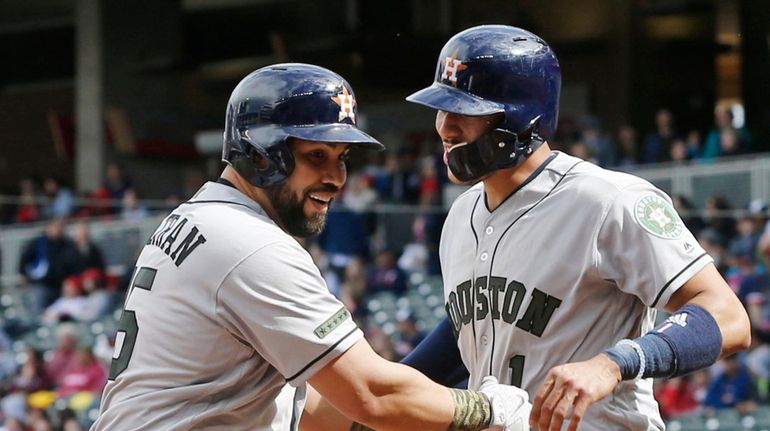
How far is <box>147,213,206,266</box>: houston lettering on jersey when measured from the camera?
379 centimetres

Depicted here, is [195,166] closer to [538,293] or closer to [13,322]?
[13,322]

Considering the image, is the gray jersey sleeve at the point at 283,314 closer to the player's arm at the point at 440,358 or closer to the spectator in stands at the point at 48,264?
the player's arm at the point at 440,358

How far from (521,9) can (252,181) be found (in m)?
18.0

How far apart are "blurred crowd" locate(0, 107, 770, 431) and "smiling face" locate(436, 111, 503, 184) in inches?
260

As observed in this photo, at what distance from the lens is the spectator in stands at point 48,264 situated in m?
16.5

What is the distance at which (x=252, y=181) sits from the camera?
3957 mm

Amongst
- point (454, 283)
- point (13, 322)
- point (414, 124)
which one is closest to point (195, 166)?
point (414, 124)

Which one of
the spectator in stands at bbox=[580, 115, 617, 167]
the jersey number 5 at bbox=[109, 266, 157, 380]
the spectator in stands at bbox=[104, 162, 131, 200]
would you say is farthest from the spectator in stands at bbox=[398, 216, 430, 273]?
the jersey number 5 at bbox=[109, 266, 157, 380]

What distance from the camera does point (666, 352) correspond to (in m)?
3.60

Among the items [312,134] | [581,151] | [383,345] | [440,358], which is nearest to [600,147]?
[581,151]

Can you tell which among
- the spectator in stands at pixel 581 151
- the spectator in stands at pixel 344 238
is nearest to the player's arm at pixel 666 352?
the spectator in stands at pixel 581 151

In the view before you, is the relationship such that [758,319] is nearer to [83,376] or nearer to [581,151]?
[581,151]

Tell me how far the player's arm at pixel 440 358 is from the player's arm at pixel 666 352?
0.93 m

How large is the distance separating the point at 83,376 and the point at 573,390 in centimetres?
1159
